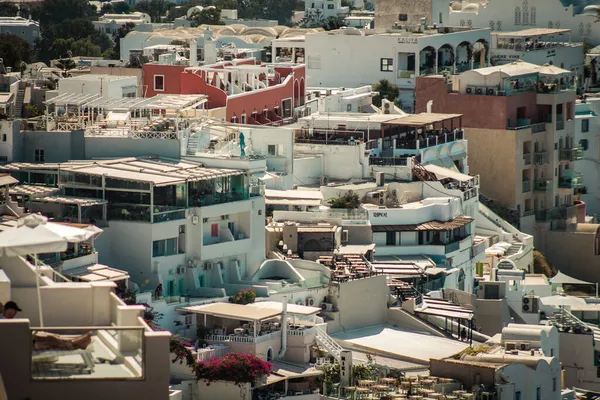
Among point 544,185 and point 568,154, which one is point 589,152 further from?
point 544,185

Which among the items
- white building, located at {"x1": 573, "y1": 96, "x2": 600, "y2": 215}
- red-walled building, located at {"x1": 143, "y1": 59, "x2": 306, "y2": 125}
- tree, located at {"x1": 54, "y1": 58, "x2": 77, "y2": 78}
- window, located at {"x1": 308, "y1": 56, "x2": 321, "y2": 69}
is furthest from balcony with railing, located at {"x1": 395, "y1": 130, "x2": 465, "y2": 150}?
tree, located at {"x1": 54, "y1": 58, "x2": 77, "y2": 78}

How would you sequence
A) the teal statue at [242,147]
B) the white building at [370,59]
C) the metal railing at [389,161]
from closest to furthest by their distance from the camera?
1. the teal statue at [242,147]
2. the metal railing at [389,161]
3. the white building at [370,59]

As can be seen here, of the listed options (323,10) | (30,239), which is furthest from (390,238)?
(323,10)

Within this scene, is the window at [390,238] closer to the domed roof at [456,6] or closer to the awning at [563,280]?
the awning at [563,280]

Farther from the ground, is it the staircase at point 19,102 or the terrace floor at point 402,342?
the staircase at point 19,102

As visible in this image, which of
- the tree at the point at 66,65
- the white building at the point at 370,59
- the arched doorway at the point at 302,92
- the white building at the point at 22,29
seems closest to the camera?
the arched doorway at the point at 302,92

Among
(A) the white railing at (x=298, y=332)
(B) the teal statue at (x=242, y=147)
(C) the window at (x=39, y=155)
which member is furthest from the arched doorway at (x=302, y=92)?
(A) the white railing at (x=298, y=332)

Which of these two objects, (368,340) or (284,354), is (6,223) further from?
(368,340)
